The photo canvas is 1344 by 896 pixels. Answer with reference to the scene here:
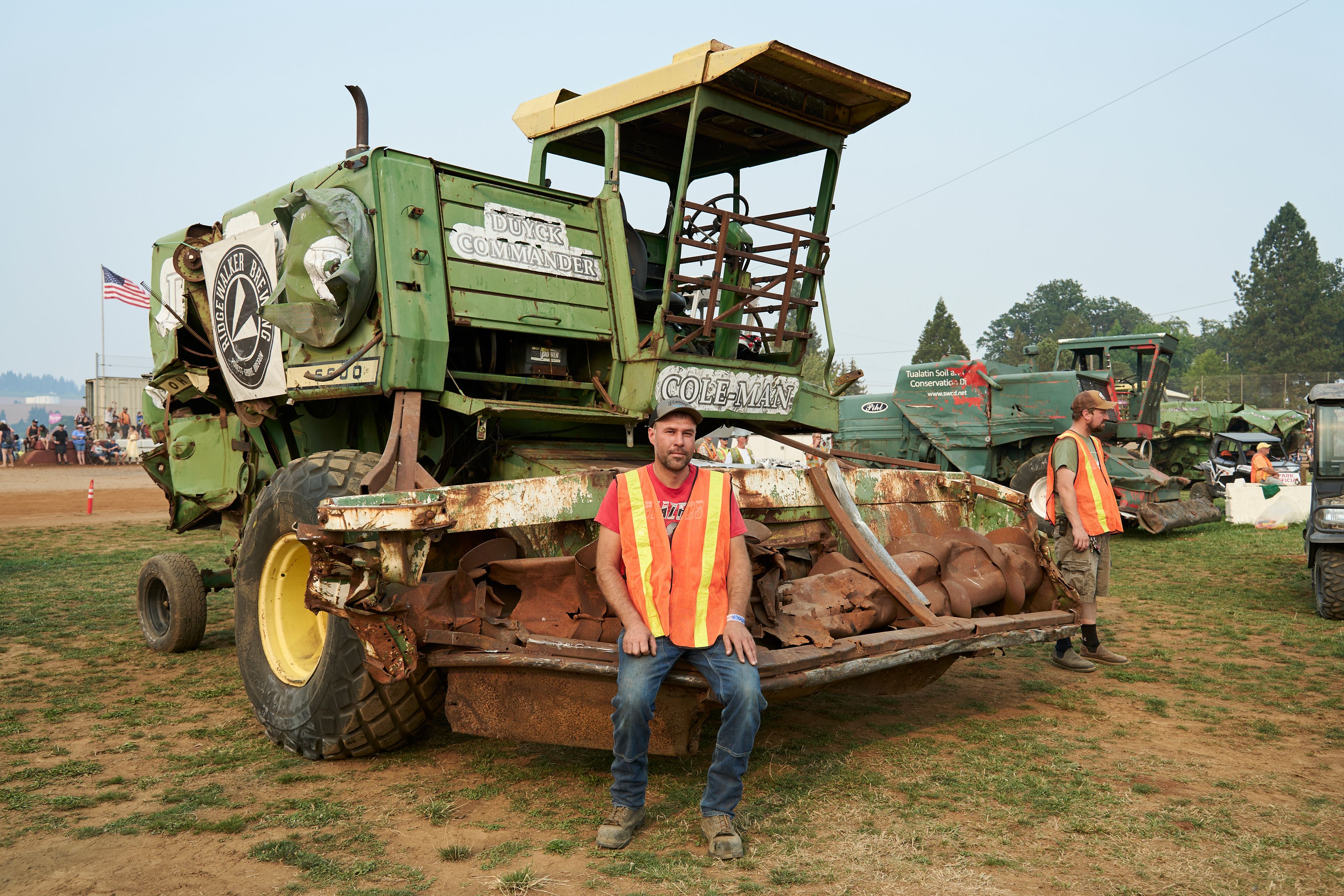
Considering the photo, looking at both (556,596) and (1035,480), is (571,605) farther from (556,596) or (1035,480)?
(1035,480)

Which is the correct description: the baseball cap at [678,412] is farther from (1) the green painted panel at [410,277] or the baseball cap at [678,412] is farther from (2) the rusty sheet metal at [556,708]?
(1) the green painted panel at [410,277]

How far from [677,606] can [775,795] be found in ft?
3.35

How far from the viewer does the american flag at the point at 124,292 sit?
2025 centimetres

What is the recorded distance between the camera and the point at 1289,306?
2800 inches

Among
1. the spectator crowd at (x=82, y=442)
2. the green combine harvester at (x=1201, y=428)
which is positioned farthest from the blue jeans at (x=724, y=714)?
the spectator crowd at (x=82, y=442)

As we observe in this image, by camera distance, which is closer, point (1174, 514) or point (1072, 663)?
point (1072, 663)

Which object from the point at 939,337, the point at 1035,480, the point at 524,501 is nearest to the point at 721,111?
the point at 524,501

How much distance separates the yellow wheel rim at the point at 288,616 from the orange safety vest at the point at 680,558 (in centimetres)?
199

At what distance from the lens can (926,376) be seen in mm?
16000

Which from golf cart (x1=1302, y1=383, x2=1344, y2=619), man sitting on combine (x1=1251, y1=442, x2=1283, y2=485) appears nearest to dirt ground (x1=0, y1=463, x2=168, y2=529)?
golf cart (x1=1302, y1=383, x2=1344, y2=619)

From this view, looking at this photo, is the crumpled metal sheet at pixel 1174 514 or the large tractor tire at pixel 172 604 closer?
the large tractor tire at pixel 172 604

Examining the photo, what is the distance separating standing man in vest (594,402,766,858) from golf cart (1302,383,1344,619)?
6.63 m

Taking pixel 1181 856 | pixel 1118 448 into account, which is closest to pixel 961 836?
pixel 1181 856

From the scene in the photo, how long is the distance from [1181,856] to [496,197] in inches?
173
